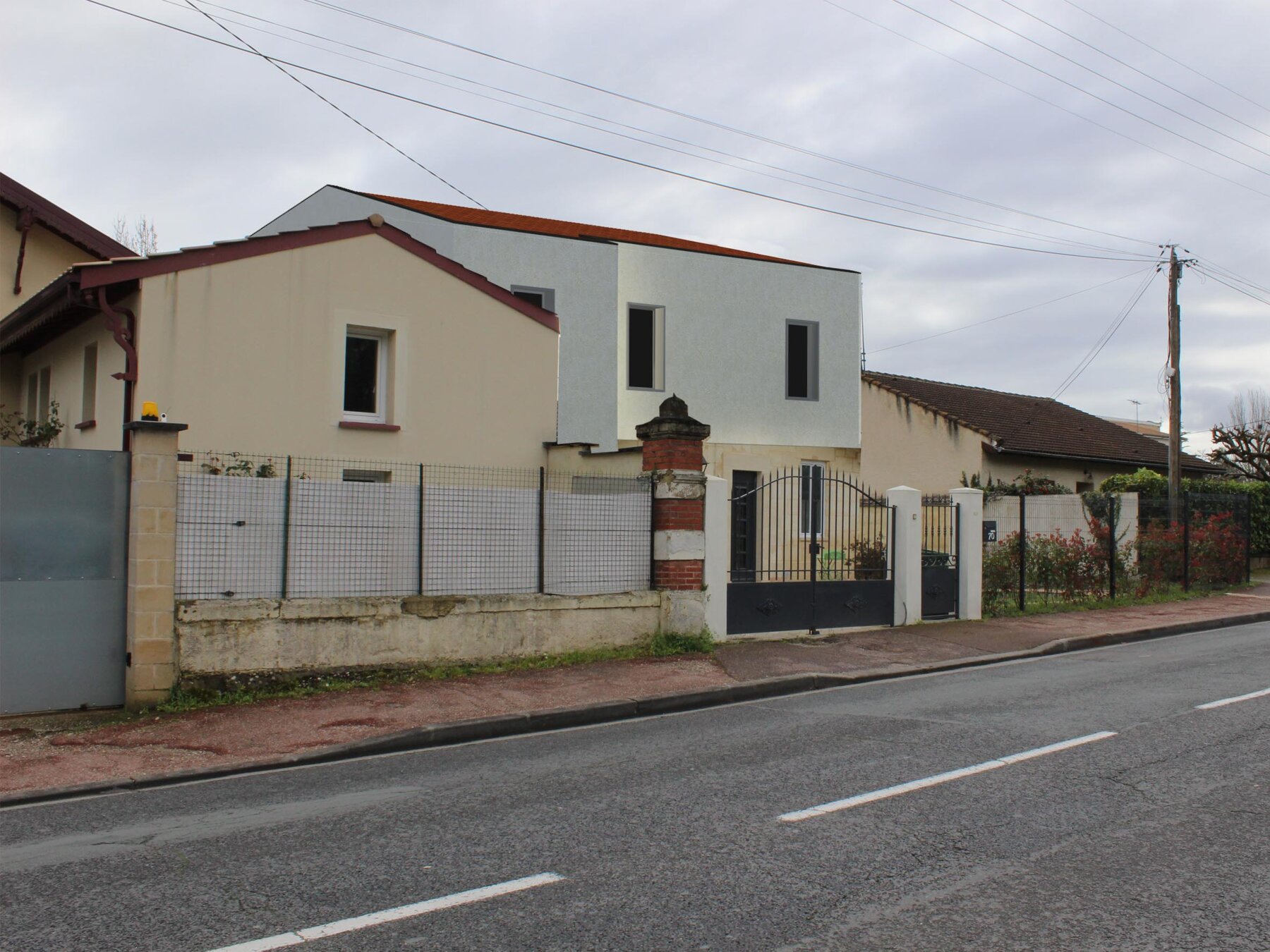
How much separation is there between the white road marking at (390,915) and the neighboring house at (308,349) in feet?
35.9

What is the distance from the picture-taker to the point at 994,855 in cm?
532

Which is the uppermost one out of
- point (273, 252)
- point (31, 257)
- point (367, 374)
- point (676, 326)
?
point (31, 257)

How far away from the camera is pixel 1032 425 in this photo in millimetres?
31266

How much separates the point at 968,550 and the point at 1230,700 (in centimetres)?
688

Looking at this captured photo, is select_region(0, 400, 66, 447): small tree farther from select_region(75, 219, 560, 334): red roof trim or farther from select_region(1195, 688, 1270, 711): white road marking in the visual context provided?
select_region(1195, 688, 1270, 711): white road marking

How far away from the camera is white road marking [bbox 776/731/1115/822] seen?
614cm

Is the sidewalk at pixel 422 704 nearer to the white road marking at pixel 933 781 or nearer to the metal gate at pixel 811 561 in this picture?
the metal gate at pixel 811 561

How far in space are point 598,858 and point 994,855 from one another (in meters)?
1.89

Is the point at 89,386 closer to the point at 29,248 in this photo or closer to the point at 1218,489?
the point at 29,248

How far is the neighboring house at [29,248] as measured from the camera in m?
19.5

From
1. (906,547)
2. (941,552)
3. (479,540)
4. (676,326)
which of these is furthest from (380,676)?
(676,326)

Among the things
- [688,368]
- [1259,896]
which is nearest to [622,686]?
[1259,896]

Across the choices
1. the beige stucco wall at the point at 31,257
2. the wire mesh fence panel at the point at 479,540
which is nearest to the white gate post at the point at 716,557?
the wire mesh fence panel at the point at 479,540

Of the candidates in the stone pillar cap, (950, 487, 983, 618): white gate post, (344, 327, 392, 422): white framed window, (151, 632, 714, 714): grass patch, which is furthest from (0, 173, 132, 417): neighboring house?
(950, 487, 983, 618): white gate post
